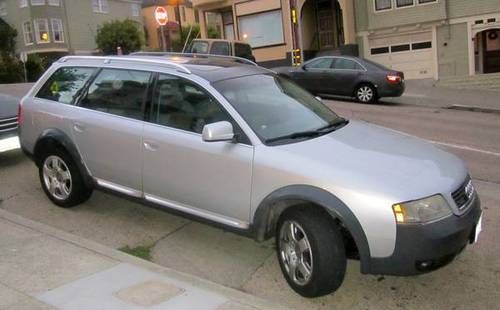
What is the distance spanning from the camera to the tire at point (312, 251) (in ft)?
12.8

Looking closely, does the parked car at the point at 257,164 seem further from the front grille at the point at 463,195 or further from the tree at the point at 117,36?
the tree at the point at 117,36

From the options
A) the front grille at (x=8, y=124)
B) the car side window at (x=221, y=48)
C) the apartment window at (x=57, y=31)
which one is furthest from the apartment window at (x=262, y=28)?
the apartment window at (x=57, y=31)

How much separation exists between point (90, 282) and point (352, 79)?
13858 mm

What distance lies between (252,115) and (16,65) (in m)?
33.6

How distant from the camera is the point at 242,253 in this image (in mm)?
5020

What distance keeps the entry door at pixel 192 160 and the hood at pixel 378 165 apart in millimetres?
463

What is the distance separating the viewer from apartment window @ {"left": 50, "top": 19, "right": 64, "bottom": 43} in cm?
5125

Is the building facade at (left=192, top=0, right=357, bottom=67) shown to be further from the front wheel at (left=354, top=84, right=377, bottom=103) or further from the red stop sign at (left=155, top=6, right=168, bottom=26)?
the front wheel at (left=354, top=84, right=377, bottom=103)

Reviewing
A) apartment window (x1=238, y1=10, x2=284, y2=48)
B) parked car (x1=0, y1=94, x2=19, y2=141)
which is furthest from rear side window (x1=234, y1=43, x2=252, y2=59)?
parked car (x1=0, y1=94, x2=19, y2=141)

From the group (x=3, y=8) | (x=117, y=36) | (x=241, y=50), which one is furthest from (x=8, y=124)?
(x=3, y=8)

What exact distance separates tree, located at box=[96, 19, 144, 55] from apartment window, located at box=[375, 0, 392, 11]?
31.2 m

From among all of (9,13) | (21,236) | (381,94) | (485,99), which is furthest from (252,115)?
(9,13)

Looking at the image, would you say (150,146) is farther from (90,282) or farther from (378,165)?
(378,165)

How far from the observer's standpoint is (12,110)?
8.57 metres
